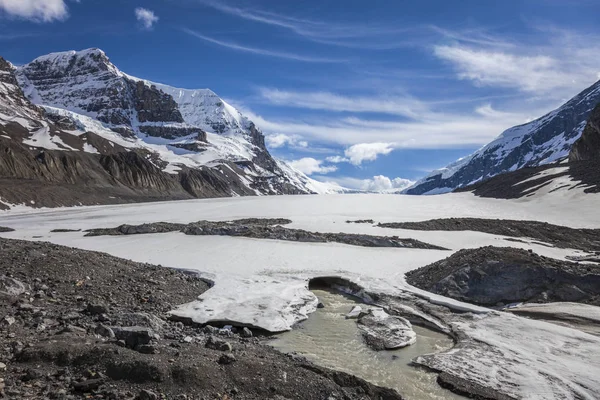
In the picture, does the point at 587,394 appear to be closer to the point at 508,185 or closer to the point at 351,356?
the point at 351,356

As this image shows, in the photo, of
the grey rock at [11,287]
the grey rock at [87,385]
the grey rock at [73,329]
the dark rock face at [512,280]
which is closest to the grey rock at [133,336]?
the grey rock at [73,329]

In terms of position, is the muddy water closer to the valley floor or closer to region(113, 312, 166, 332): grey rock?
the valley floor

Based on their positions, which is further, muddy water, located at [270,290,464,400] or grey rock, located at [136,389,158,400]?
muddy water, located at [270,290,464,400]

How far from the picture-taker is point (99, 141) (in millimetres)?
Result: 151000

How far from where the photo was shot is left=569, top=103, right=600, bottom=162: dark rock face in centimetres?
10775

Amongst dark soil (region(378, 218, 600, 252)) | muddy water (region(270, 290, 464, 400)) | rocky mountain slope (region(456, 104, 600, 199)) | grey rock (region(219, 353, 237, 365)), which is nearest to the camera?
grey rock (region(219, 353, 237, 365))

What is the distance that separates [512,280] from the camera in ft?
55.9

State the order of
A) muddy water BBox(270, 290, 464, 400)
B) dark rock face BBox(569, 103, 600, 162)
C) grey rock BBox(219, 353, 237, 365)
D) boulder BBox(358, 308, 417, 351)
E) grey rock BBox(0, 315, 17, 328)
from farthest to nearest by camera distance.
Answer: dark rock face BBox(569, 103, 600, 162)
boulder BBox(358, 308, 417, 351)
muddy water BBox(270, 290, 464, 400)
grey rock BBox(0, 315, 17, 328)
grey rock BBox(219, 353, 237, 365)

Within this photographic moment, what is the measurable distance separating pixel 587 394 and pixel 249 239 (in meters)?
23.5

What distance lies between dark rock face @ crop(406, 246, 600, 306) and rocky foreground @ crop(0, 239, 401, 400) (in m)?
9.94

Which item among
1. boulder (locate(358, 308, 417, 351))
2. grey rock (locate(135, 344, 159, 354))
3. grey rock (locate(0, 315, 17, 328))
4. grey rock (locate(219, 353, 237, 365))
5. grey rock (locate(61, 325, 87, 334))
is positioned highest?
grey rock (locate(0, 315, 17, 328))

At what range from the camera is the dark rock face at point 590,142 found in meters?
108

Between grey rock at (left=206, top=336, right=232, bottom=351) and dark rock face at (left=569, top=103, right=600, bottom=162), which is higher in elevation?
dark rock face at (left=569, top=103, right=600, bottom=162)

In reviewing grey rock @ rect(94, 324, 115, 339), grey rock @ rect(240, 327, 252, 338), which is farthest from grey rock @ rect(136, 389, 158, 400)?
grey rock @ rect(240, 327, 252, 338)
